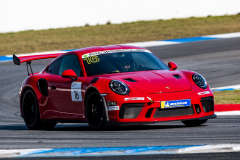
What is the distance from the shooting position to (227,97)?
1079 centimetres

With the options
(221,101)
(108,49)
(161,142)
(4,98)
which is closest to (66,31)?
(4,98)

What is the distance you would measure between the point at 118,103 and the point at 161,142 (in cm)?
116

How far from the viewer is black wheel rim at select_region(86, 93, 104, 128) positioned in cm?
697

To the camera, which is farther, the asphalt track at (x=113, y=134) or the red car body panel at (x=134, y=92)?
the red car body panel at (x=134, y=92)

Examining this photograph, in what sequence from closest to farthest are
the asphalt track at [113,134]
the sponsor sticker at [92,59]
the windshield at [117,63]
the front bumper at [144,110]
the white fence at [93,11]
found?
1. the asphalt track at [113,134]
2. the front bumper at [144,110]
3. the windshield at [117,63]
4. the sponsor sticker at [92,59]
5. the white fence at [93,11]

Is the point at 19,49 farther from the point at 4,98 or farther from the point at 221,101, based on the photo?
the point at 221,101

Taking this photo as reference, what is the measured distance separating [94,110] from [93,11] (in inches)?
829

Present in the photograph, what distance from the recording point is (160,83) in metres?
6.98

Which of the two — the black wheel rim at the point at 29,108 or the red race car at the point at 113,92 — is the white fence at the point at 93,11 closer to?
the black wheel rim at the point at 29,108

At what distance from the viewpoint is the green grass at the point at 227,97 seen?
10.1 m

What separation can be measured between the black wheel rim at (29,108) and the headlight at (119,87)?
1.98 meters

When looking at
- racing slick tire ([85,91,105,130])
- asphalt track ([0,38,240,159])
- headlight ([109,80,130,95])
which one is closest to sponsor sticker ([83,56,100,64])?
racing slick tire ([85,91,105,130])

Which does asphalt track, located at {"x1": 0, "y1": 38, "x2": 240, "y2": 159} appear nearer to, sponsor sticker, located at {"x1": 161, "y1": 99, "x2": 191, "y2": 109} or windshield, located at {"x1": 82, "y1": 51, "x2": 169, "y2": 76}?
sponsor sticker, located at {"x1": 161, "y1": 99, "x2": 191, "y2": 109}

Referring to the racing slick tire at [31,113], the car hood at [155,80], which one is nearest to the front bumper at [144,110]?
the car hood at [155,80]
